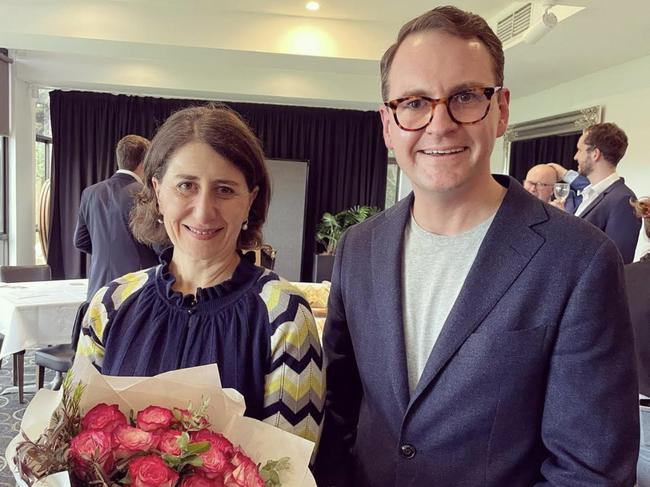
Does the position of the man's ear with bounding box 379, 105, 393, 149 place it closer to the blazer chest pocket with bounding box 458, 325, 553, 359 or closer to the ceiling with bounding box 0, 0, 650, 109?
the blazer chest pocket with bounding box 458, 325, 553, 359

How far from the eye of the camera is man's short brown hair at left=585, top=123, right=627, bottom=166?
135 inches

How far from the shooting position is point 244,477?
681mm

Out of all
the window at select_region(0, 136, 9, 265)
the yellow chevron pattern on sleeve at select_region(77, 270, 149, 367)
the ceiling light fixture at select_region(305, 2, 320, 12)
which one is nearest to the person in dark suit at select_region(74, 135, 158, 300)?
the ceiling light fixture at select_region(305, 2, 320, 12)

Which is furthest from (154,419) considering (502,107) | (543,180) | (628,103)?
(628,103)

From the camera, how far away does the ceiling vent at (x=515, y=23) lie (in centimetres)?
402

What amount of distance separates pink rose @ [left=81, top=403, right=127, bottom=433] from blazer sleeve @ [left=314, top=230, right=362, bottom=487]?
1.92 ft

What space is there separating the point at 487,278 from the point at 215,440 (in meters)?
0.56

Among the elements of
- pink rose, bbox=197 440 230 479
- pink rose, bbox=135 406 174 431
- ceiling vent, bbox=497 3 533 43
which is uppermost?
ceiling vent, bbox=497 3 533 43

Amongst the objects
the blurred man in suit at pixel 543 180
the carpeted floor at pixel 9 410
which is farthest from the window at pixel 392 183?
the carpeted floor at pixel 9 410

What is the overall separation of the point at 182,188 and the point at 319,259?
11.8ft

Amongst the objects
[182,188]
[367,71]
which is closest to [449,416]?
[182,188]

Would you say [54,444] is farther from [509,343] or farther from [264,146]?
[264,146]

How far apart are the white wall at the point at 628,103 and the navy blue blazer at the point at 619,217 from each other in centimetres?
86

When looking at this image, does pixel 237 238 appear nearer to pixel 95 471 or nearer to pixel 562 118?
pixel 95 471
